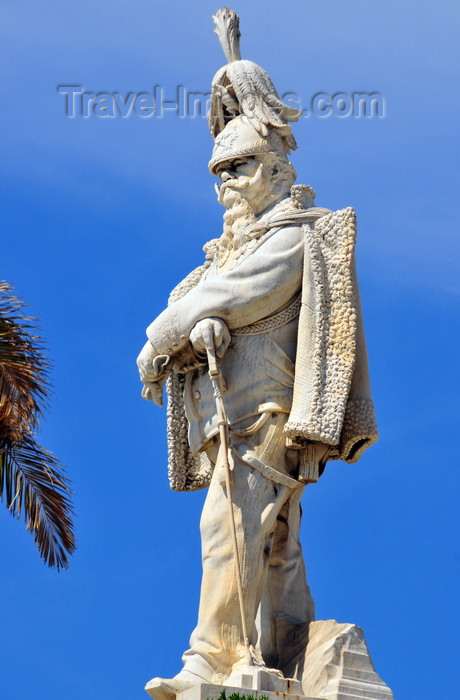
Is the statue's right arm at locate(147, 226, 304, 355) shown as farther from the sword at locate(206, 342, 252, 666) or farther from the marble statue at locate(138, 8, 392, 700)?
the sword at locate(206, 342, 252, 666)

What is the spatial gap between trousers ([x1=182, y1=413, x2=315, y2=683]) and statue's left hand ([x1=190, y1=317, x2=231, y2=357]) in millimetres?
546

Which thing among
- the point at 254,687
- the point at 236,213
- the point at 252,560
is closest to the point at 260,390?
the point at 252,560

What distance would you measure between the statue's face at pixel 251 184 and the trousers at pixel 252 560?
160 cm

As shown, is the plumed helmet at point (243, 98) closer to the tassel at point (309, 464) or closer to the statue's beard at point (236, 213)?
the statue's beard at point (236, 213)

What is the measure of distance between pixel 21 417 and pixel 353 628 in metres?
6.75

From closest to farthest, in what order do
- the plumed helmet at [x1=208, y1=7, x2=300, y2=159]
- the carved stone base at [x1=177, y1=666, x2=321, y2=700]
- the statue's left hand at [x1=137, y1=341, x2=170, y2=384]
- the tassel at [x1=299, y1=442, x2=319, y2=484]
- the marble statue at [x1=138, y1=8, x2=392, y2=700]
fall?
the carved stone base at [x1=177, y1=666, x2=321, y2=700] < the marble statue at [x1=138, y1=8, x2=392, y2=700] < the tassel at [x1=299, y1=442, x2=319, y2=484] < the statue's left hand at [x1=137, y1=341, x2=170, y2=384] < the plumed helmet at [x1=208, y1=7, x2=300, y2=159]

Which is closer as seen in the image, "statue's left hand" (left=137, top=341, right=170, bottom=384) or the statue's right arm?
the statue's right arm

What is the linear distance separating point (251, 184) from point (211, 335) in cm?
125

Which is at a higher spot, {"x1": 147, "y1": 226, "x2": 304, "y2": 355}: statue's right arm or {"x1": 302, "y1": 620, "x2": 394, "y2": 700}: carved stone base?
{"x1": 147, "y1": 226, "x2": 304, "y2": 355}: statue's right arm

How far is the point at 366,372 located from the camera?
13.1 metres

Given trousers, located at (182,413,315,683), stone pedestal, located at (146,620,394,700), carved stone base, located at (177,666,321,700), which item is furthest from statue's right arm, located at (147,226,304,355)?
carved stone base, located at (177,666,321,700)

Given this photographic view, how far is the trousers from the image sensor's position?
12.4 meters

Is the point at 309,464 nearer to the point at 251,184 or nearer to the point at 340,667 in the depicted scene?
the point at 340,667

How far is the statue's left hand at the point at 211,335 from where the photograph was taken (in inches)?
500
